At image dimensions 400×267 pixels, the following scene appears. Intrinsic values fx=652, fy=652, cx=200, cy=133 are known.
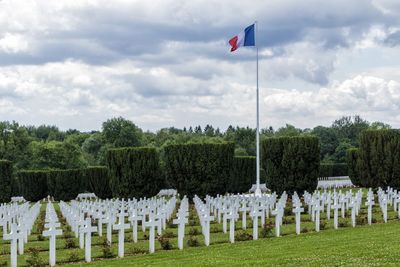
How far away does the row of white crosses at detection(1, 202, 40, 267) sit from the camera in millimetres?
14469

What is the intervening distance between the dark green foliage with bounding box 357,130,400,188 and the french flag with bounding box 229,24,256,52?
8420mm

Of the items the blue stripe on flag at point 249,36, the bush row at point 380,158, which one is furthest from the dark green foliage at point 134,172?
the bush row at point 380,158

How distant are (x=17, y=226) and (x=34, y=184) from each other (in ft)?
120

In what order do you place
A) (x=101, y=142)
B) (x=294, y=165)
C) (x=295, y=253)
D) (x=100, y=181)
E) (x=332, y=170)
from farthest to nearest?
1. (x=101, y=142)
2. (x=332, y=170)
3. (x=100, y=181)
4. (x=294, y=165)
5. (x=295, y=253)

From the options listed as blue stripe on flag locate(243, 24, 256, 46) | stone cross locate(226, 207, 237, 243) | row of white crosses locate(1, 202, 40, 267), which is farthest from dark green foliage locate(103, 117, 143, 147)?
stone cross locate(226, 207, 237, 243)

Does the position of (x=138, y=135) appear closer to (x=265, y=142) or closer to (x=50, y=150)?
(x=50, y=150)

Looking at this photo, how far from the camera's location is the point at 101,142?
9894cm

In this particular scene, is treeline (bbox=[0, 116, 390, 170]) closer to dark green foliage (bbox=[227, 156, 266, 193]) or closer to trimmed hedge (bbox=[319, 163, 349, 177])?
dark green foliage (bbox=[227, 156, 266, 193])

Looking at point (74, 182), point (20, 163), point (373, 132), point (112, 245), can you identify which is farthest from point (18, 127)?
point (112, 245)

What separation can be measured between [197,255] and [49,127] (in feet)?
405

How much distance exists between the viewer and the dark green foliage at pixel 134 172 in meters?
37.8

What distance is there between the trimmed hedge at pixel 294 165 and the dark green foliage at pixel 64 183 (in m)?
21.4

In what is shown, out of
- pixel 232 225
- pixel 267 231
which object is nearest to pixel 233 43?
pixel 267 231

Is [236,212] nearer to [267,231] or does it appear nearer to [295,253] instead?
[267,231]
